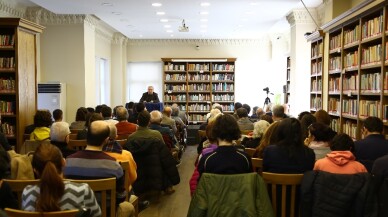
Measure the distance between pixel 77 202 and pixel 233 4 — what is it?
7.07 metres

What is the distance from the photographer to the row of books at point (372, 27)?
16.6 ft


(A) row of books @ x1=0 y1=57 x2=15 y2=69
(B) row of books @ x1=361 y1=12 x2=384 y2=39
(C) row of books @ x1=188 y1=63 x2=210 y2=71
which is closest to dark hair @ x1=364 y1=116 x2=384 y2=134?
(B) row of books @ x1=361 y1=12 x2=384 y2=39

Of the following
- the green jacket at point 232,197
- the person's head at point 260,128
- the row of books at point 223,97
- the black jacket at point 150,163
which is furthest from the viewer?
the row of books at point 223,97

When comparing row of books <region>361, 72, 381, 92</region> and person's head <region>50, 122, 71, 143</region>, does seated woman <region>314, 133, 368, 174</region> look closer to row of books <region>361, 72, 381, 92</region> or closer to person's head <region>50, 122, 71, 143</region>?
person's head <region>50, 122, 71, 143</region>

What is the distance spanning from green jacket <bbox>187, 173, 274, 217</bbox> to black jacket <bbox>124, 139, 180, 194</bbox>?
2.46 metres

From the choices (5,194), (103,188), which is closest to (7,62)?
(5,194)

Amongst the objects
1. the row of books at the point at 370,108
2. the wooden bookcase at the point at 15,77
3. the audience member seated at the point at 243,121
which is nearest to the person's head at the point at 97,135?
the row of books at the point at 370,108

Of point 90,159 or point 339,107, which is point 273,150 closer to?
point 90,159

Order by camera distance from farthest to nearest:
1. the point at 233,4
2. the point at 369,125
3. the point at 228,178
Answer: the point at 233,4
the point at 369,125
the point at 228,178

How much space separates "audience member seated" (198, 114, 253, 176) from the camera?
2924 mm

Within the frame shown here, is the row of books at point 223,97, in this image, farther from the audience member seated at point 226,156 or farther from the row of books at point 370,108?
the audience member seated at point 226,156

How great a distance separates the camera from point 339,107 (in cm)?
674

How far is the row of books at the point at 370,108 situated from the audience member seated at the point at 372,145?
3.79 ft

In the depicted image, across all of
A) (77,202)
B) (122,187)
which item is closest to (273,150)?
(122,187)
